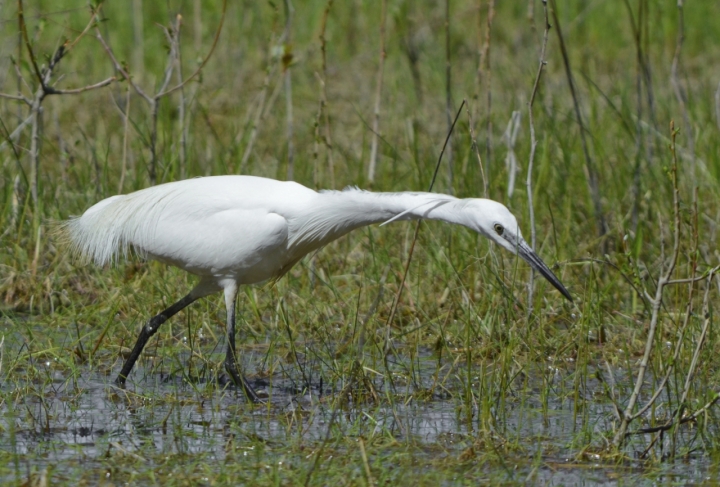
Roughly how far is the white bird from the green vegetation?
0.78 feet

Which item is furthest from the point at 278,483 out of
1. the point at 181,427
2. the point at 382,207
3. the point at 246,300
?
the point at 246,300

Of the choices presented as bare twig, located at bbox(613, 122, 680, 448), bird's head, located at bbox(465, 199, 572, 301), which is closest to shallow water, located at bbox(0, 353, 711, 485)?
bare twig, located at bbox(613, 122, 680, 448)

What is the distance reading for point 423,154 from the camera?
23.5 feet

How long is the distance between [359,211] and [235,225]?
0.53 m

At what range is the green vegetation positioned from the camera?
11.5 feet

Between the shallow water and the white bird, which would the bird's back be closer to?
the white bird

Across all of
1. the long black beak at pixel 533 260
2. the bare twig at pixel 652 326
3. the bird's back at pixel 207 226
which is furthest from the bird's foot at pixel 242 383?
the bare twig at pixel 652 326

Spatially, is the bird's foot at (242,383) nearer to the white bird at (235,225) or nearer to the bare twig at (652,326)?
the white bird at (235,225)

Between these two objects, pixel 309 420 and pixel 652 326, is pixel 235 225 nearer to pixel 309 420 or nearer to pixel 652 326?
pixel 309 420

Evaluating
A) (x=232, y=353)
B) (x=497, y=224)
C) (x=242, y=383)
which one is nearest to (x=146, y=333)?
(x=232, y=353)

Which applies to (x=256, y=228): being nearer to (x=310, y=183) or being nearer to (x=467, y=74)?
(x=310, y=183)

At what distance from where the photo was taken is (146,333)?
4.68 metres

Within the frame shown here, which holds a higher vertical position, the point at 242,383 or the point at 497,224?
the point at 497,224

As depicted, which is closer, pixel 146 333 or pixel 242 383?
pixel 242 383
